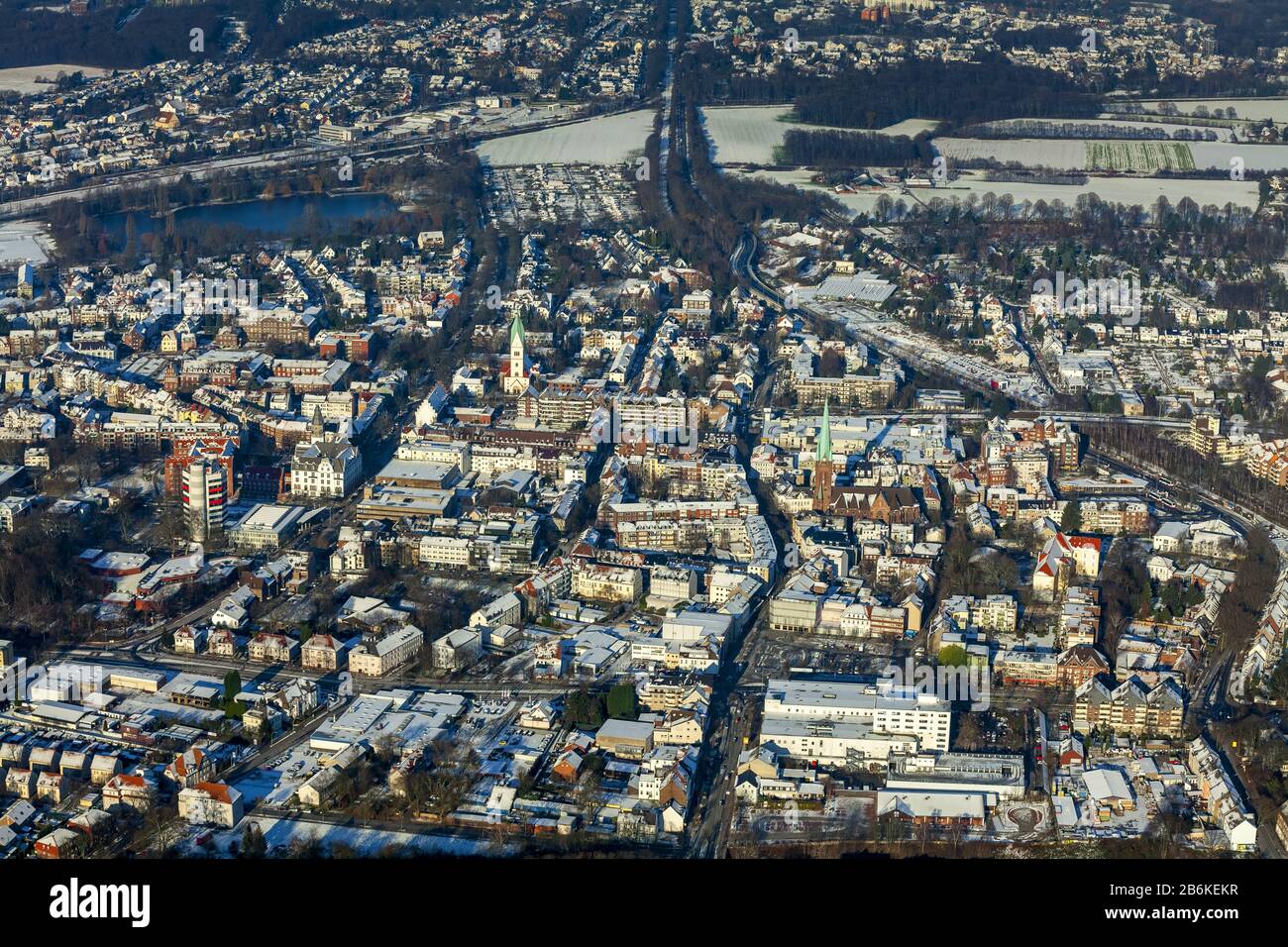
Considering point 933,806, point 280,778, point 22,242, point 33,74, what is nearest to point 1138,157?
point 22,242

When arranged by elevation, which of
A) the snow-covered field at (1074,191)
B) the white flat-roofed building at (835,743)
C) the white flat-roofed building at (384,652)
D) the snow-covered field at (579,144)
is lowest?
the white flat-roofed building at (384,652)

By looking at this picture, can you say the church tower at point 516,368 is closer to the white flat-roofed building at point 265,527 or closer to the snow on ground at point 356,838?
the white flat-roofed building at point 265,527

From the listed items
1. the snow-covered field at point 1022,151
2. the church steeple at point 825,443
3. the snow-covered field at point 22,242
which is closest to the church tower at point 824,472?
the church steeple at point 825,443

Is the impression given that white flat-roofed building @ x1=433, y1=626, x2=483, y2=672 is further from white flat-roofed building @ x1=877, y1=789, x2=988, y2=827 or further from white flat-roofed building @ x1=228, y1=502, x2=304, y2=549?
white flat-roofed building @ x1=877, y1=789, x2=988, y2=827

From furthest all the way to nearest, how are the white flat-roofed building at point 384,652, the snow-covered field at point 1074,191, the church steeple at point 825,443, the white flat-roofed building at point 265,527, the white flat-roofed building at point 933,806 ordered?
1. the snow-covered field at point 1074,191
2. the church steeple at point 825,443
3. the white flat-roofed building at point 265,527
4. the white flat-roofed building at point 384,652
5. the white flat-roofed building at point 933,806

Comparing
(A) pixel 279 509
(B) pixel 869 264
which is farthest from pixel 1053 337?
(A) pixel 279 509

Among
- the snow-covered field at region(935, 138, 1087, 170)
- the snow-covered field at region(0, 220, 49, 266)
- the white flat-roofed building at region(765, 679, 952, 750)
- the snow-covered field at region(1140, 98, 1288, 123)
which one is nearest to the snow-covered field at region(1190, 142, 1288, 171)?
the snow-covered field at region(935, 138, 1087, 170)

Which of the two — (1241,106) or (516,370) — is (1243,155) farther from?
(516,370)
